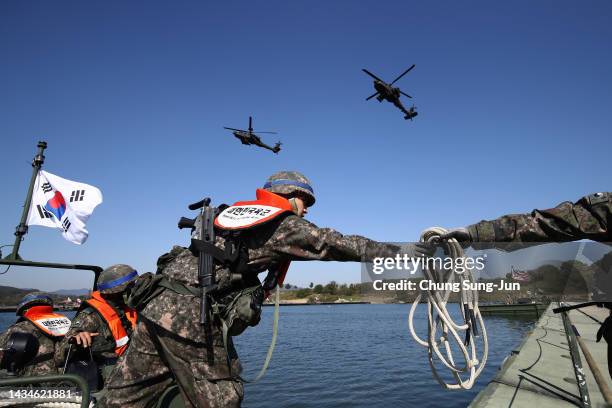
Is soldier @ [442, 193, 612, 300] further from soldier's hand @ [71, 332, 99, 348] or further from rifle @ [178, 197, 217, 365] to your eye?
soldier's hand @ [71, 332, 99, 348]

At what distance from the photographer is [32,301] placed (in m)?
5.96

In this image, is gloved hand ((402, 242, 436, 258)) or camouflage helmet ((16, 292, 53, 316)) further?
camouflage helmet ((16, 292, 53, 316))

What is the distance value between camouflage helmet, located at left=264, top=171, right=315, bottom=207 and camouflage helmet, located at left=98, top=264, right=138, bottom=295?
140 inches

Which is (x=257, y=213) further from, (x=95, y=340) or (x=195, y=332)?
(x=95, y=340)

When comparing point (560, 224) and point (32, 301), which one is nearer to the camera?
point (560, 224)

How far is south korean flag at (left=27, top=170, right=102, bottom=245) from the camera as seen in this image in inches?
260

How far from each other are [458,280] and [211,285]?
2156mm

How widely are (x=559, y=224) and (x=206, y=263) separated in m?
2.79

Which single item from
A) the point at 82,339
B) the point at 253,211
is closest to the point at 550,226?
the point at 253,211

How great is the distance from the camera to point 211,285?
3156 mm

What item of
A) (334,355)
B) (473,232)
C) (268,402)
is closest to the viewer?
(473,232)

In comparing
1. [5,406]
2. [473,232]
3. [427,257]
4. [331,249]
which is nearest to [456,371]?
[427,257]

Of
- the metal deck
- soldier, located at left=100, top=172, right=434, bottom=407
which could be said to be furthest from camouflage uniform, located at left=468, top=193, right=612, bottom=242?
the metal deck

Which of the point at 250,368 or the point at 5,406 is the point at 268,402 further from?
the point at 5,406
